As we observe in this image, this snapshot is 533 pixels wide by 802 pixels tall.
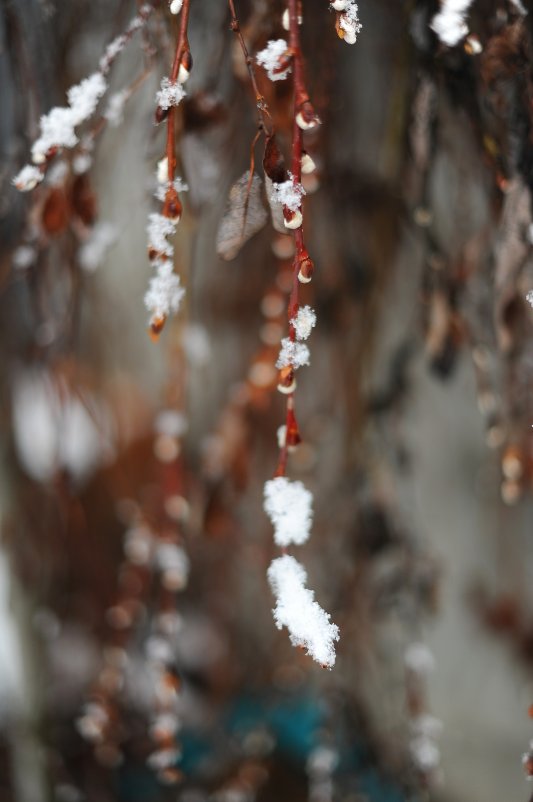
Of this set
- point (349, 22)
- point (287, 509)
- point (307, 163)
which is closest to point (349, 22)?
point (349, 22)

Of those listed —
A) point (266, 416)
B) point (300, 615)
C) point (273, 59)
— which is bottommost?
point (300, 615)

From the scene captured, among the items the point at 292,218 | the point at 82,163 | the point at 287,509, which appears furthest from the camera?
the point at 82,163

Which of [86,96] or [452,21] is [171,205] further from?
[452,21]

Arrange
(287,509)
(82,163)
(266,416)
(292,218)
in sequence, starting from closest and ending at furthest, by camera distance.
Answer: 1. (292,218)
2. (287,509)
3. (82,163)
4. (266,416)

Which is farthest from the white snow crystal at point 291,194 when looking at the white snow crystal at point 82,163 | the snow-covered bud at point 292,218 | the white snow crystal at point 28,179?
the white snow crystal at point 82,163

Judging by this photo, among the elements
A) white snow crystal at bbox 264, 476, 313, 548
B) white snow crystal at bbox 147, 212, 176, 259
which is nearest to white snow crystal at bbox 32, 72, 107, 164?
white snow crystal at bbox 147, 212, 176, 259

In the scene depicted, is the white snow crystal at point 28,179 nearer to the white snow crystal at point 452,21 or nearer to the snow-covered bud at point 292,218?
the snow-covered bud at point 292,218

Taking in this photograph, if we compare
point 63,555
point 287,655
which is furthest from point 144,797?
point 63,555
